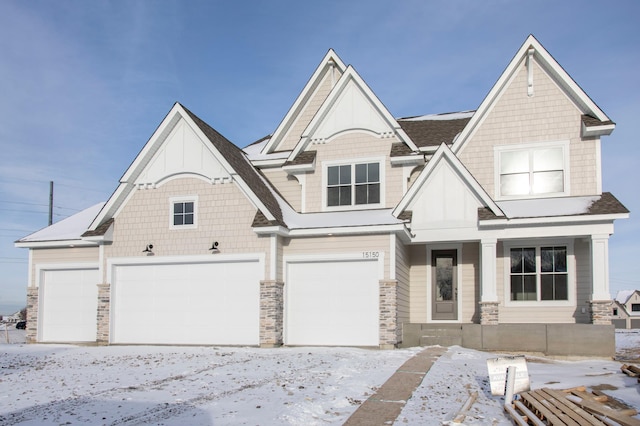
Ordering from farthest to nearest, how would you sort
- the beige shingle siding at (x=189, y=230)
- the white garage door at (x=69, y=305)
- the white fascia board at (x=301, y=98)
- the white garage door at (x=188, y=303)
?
the white fascia board at (x=301, y=98), the white garage door at (x=69, y=305), the beige shingle siding at (x=189, y=230), the white garage door at (x=188, y=303)

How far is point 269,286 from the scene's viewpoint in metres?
18.0

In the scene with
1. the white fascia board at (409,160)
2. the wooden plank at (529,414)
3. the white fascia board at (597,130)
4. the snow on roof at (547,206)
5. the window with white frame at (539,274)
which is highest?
the white fascia board at (597,130)

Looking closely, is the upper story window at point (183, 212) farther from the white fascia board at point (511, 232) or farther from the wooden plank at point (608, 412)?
the wooden plank at point (608, 412)

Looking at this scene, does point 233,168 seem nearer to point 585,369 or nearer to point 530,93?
point 530,93

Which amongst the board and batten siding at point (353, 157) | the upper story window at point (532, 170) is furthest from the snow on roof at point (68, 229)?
the upper story window at point (532, 170)

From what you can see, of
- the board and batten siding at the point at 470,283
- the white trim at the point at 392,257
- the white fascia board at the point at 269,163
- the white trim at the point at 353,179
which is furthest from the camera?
the white fascia board at the point at 269,163

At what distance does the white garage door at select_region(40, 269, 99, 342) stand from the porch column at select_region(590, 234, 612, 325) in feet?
51.3

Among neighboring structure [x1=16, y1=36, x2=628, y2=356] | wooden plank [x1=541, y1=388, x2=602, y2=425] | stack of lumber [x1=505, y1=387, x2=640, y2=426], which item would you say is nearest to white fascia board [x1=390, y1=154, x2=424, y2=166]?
neighboring structure [x1=16, y1=36, x2=628, y2=356]

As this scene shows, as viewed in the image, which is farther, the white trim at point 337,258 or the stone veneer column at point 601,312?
the white trim at point 337,258

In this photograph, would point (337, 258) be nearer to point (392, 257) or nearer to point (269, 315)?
point (392, 257)

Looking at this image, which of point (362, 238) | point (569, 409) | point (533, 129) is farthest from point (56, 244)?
point (569, 409)

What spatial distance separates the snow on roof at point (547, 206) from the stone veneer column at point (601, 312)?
258 centimetres

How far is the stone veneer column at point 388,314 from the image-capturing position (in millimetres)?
17250

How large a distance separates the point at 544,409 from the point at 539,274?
11.2m
